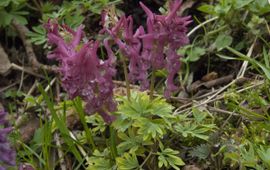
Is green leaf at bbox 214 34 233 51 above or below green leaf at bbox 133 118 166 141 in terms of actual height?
below

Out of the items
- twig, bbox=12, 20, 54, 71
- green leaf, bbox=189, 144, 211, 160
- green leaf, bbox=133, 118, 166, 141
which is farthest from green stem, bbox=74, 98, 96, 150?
twig, bbox=12, 20, 54, 71

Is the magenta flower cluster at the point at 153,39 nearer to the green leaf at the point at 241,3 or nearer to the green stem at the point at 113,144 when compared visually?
the green stem at the point at 113,144

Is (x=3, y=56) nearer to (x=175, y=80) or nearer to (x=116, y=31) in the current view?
(x=175, y=80)

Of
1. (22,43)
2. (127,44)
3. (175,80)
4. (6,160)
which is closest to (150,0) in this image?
(175,80)

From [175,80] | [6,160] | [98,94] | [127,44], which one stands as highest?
[127,44]

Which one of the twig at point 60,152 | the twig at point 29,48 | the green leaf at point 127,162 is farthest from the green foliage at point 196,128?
the twig at point 29,48

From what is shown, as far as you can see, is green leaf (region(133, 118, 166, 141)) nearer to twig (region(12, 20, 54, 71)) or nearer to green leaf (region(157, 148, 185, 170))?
green leaf (region(157, 148, 185, 170))
